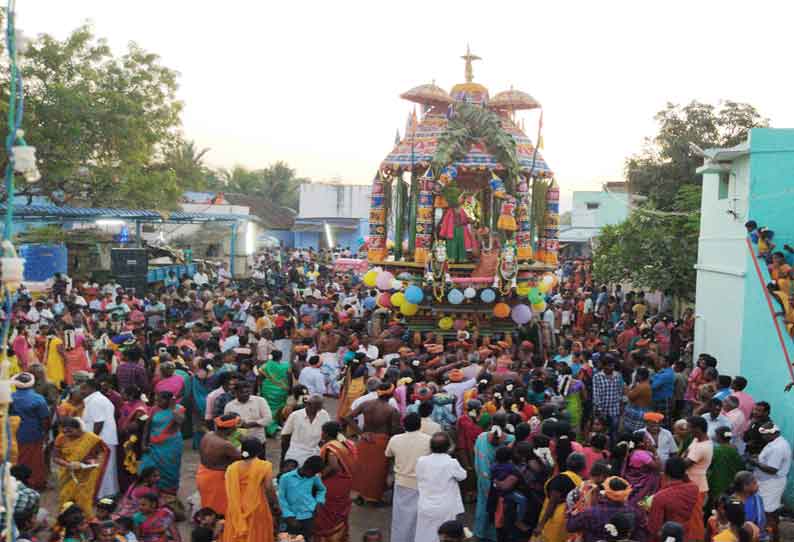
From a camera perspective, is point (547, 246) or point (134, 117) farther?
point (134, 117)

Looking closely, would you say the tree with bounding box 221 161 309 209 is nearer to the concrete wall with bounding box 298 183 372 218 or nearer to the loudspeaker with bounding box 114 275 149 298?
the concrete wall with bounding box 298 183 372 218

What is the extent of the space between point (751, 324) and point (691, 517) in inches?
228

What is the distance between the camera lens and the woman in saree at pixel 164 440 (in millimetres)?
7867

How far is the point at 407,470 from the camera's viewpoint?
7500 millimetres

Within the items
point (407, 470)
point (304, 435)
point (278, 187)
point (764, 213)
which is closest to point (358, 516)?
point (304, 435)

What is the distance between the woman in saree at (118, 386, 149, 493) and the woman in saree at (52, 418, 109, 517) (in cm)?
57

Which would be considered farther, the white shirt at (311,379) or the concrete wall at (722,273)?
the concrete wall at (722,273)

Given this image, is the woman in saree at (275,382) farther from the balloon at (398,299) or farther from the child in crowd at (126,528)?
the balloon at (398,299)

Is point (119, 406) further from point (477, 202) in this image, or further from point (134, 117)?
point (134, 117)

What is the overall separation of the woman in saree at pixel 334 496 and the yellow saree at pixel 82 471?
2.06m

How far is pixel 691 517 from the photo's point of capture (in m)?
6.48

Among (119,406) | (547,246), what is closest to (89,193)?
(547,246)

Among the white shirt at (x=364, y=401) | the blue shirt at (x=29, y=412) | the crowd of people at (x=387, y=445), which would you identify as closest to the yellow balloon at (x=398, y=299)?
the crowd of people at (x=387, y=445)

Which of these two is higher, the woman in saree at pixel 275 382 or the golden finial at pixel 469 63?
the golden finial at pixel 469 63
